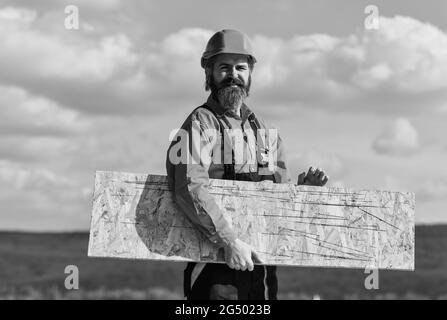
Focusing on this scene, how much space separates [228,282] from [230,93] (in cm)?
144

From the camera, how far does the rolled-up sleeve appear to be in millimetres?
4676

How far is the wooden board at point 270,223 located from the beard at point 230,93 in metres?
0.62

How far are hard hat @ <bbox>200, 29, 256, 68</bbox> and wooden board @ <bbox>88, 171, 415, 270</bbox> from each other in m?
1.02

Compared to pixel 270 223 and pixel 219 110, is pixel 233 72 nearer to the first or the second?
pixel 219 110

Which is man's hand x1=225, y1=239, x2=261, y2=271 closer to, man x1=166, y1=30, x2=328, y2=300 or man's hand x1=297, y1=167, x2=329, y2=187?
man x1=166, y1=30, x2=328, y2=300

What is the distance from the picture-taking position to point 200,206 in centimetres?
467

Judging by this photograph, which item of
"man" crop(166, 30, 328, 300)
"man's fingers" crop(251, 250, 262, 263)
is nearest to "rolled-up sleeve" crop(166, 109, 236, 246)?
"man" crop(166, 30, 328, 300)

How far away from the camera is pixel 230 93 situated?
16.7ft

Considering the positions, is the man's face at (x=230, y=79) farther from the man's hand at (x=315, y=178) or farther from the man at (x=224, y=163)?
the man's hand at (x=315, y=178)

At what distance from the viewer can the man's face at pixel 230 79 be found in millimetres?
5098

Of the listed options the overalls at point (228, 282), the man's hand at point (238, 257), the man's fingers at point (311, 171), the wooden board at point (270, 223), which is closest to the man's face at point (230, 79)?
the overalls at point (228, 282)
